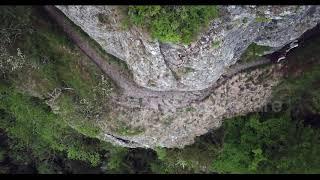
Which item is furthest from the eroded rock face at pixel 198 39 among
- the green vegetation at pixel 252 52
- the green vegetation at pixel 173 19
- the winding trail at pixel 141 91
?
the winding trail at pixel 141 91

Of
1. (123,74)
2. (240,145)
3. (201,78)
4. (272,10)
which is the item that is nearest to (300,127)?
(240,145)

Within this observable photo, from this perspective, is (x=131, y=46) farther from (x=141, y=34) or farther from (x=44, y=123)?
(x=44, y=123)

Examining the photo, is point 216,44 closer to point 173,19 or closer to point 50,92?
point 173,19

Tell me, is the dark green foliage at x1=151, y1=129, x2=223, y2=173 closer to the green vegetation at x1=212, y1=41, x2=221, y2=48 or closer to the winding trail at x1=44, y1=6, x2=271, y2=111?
the winding trail at x1=44, y1=6, x2=271, y2=111

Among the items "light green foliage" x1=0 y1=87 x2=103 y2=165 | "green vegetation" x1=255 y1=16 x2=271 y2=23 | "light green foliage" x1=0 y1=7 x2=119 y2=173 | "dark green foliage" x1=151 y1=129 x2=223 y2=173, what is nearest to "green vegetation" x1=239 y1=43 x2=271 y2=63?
"green vegetation" x1=255 y1=16 x2=271 y2=23

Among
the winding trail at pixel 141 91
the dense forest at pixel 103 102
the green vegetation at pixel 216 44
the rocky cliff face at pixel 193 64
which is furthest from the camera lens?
the winding trail at pixel 141 91

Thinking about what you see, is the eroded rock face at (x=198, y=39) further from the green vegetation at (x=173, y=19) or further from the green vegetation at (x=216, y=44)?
the green vegetation at (x=173, y=19)
